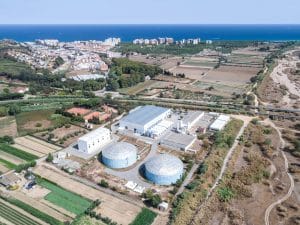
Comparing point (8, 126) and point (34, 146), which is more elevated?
point (8, 126)

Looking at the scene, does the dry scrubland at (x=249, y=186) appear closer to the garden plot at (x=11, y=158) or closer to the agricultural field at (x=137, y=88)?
the garden plot at (x=11, y=158)

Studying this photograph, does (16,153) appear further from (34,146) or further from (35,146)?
(35,146)

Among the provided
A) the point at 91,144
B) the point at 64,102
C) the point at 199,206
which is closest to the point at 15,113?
the point at 64,102

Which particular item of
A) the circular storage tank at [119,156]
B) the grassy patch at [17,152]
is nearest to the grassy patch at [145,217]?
the circular storage tank at [119,156]

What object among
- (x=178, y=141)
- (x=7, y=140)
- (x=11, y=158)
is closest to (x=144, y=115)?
(x=178, y=141)

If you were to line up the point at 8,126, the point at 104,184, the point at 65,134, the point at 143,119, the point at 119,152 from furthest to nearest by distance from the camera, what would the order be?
the point at 8,126 < the point at 143,119 < the point at 65,134 < the point at 119,152 < the point at 104,184

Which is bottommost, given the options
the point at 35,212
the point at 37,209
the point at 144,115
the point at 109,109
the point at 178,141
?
the point at 37,209
